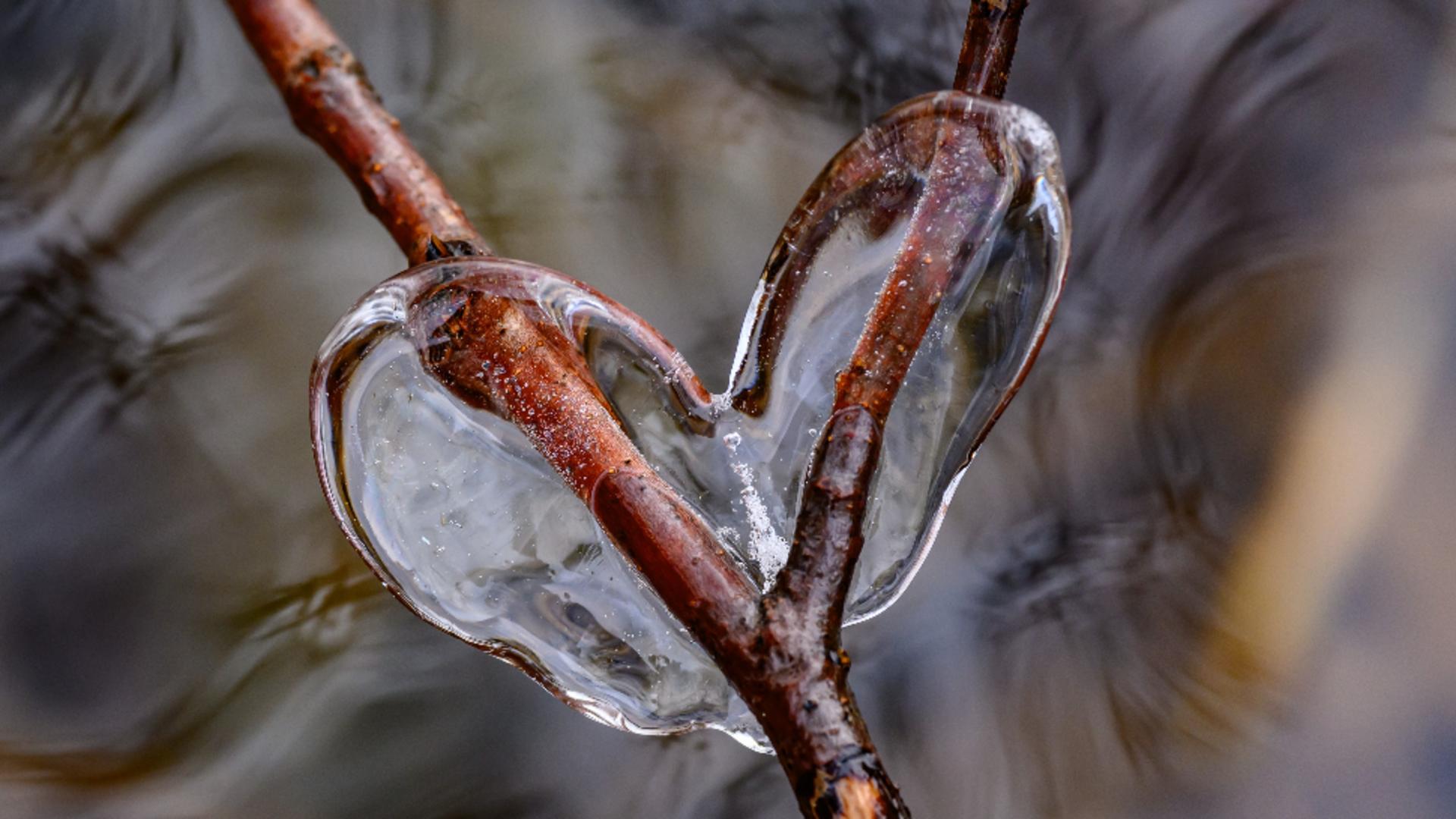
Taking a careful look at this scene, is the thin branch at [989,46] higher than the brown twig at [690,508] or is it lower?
higher

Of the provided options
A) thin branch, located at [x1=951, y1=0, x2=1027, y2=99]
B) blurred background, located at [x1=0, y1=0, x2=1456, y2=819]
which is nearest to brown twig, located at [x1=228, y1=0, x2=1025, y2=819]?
thin branch, located at [x1=951, y1=0, x2=1027, y2=99]

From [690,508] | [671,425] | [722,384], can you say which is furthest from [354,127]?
[722,384]

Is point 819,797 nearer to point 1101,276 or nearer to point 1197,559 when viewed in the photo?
point 1197,559

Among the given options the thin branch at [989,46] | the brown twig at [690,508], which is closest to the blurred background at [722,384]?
the brown twig at [690,508]

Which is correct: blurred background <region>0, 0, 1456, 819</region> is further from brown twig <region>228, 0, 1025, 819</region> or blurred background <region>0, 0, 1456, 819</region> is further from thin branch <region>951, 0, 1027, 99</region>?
thin branch <region>951, 0, 1027, 99</region>

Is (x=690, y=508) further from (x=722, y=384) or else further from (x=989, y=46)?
(x=722, y=384)

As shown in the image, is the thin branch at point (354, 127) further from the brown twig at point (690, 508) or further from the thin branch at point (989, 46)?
the thin branch at point (989, 46)
